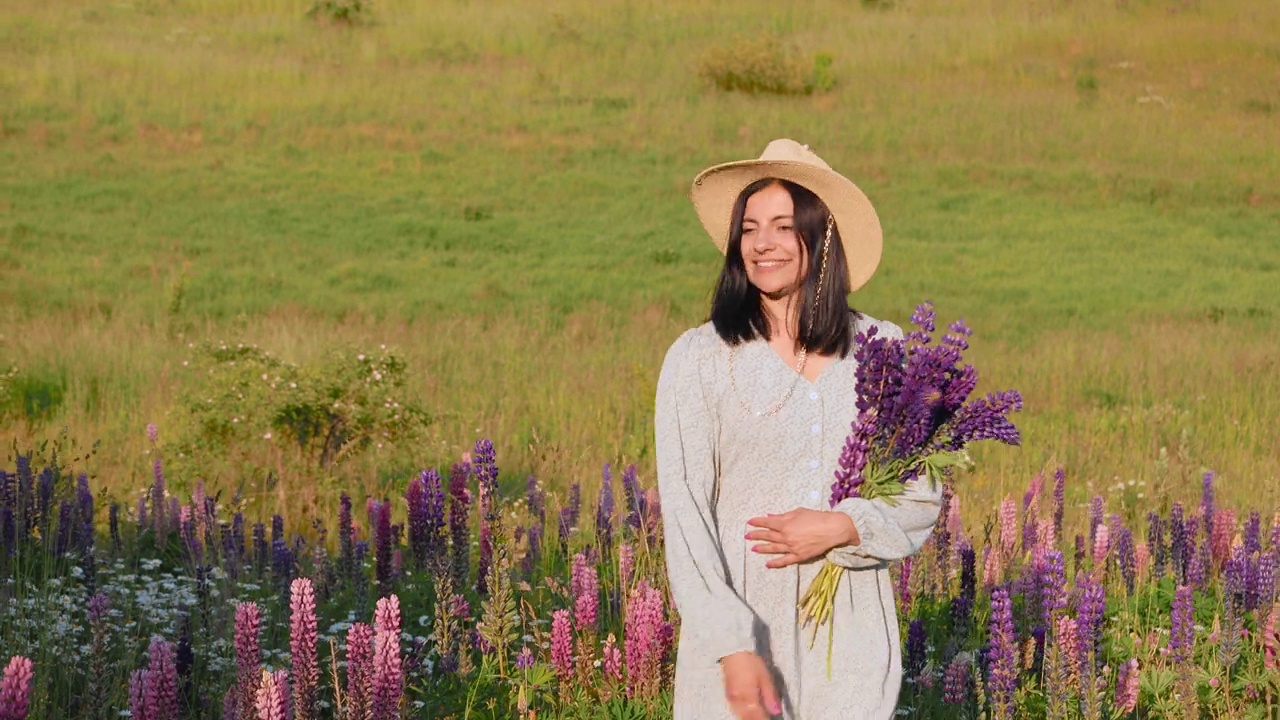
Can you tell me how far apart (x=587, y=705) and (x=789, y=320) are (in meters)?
1.47

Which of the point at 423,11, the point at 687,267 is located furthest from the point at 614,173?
the point at 423,11

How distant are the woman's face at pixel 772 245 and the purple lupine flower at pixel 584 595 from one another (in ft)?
4.01

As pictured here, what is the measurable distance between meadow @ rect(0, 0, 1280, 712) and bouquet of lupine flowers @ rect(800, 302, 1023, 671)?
3.87 m

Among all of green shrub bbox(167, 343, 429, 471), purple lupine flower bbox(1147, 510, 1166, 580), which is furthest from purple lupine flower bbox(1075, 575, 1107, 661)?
green shrub bbox(167, 343, 429, 471)

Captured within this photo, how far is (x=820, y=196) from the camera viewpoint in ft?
11.4

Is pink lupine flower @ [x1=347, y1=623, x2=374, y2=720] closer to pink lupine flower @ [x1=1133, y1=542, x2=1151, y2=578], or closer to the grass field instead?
pink lupine flower @ [x1=1133, y1=542, x2=1151, y2=578]

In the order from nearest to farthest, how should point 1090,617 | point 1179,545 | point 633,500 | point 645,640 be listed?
point 645,640 < point 1090,617 < point 1179,545 < point 633,500

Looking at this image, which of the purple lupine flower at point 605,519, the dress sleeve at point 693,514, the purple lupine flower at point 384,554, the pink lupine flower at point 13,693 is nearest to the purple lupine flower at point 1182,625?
the dress sleeve at point 693,514

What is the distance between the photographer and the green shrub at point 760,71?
112 ft

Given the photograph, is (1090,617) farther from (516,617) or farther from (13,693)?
(13,693)

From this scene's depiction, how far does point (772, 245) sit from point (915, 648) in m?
1.41

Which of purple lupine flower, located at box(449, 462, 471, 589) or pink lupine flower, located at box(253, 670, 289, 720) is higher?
pink lupine flower, located at box(253, 670, 289, 720)

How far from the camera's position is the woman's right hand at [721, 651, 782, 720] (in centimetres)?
300

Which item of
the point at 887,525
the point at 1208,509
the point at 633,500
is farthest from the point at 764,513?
the point at 1208,509
